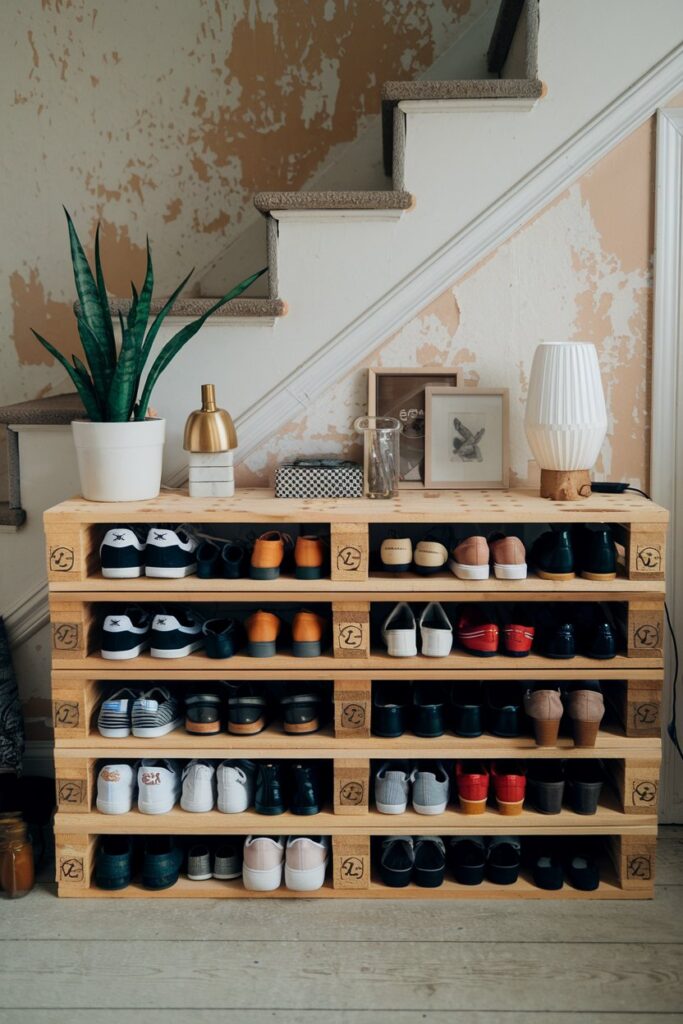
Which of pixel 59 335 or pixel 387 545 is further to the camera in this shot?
pixel 59 335

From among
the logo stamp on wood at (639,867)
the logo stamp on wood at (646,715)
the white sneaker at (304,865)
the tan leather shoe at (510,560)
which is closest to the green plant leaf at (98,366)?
the tan leather shoe at (510,560)

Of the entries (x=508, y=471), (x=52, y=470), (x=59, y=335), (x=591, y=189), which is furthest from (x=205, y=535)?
(x=591, y=189)

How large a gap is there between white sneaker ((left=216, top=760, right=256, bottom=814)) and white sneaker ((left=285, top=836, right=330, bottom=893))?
0.47 ft

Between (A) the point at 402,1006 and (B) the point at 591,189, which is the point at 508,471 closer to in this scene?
(B) the point at 591,189

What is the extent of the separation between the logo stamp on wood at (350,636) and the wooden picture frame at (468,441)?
0.45 metres

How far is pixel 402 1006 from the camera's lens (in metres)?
1.82

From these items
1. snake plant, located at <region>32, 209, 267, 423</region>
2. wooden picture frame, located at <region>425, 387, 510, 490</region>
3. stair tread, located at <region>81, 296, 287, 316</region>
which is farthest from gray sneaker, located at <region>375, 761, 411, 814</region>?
stair tread, located at <region>81, 296, 287, 316</region>

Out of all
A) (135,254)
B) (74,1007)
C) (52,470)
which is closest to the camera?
(74,1007)

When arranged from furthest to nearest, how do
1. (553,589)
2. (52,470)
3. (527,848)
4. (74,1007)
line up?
(52,470) < (527,848) < (553,589) < (74,1007)

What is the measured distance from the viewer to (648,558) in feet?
7.01

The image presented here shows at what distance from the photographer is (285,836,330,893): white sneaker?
7.11ft

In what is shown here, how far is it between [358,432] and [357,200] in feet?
1.84

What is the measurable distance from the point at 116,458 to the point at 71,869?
0.94 metres

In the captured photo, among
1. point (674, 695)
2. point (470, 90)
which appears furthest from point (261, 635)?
point (470, 90)
